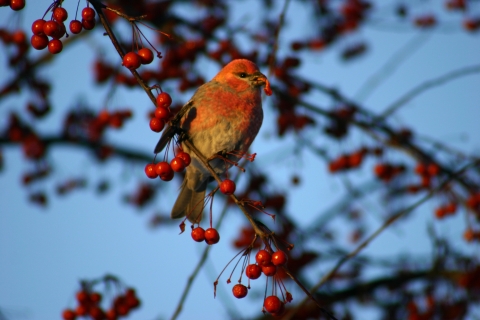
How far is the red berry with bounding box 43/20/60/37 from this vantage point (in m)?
1.81

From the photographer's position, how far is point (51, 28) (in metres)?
1.81

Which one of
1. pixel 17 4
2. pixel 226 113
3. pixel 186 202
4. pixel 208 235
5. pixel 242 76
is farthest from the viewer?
pixel 186 202

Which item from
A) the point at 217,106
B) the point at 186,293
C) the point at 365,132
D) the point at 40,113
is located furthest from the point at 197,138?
the point at 40,113

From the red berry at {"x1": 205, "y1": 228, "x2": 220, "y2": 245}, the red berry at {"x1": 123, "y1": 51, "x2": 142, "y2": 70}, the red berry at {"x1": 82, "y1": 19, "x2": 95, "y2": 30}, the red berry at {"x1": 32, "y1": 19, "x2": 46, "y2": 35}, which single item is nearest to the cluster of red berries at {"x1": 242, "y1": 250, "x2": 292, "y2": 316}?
the red berry at {"x1": 205, "y1": 228, "x2": 220, "y2": 245}

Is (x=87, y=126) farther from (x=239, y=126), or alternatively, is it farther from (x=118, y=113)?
(x=239, y=126)

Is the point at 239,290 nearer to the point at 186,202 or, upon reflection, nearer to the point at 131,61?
the point at 131,61

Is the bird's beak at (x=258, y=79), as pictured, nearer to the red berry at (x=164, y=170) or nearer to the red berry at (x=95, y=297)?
the red berry at (x=164, y=170)

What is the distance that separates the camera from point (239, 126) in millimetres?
2928

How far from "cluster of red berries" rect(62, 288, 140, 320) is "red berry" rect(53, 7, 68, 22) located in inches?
67.1

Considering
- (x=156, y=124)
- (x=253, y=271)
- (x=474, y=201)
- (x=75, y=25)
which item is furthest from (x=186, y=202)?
(x=474, y=201)

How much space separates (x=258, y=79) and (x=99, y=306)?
5.25 ft

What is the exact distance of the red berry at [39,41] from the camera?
6.15 ft

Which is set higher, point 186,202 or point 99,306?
point 186,202

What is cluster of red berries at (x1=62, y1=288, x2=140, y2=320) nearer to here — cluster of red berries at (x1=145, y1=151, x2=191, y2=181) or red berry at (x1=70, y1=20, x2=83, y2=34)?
cluster of red berries at (x1=145, y1=151, x2=191, y2=181)
